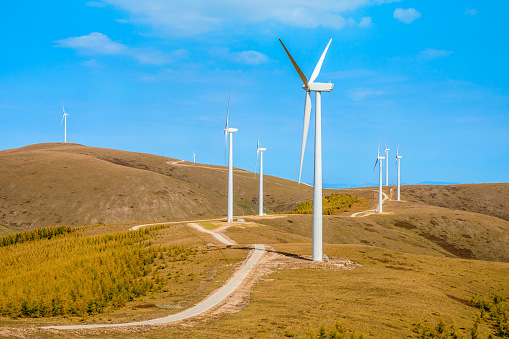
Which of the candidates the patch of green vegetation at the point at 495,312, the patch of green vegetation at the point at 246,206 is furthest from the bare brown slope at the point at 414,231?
the patch of green vegetation at the point at 246,206

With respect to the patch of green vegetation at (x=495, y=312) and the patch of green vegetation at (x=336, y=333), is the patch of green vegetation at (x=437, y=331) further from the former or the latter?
the patch of green vegetation at (x=336, y=333)

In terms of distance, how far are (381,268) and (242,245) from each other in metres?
15.7

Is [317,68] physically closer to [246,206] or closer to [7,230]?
[7,230]

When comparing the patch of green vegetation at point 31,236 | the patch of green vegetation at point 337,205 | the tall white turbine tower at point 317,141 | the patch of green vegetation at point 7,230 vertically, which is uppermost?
the tall white turbine tower at point 317,141

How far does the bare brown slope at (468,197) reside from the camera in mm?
155500

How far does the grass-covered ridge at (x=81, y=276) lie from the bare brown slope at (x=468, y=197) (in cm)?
12374

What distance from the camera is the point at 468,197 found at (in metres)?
167

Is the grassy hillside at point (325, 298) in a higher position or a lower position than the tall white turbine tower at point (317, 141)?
lower

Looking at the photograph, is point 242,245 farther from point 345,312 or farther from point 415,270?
point 345,312

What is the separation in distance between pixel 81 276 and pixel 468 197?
16345cm

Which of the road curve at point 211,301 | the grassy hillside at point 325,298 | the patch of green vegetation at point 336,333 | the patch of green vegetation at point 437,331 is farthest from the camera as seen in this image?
the patch of green vegetation at point 437,331

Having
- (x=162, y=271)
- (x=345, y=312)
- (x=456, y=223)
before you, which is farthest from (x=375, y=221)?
(x=345, y=312)

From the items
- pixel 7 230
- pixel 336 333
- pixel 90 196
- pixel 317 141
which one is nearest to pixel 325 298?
pixel 336 333

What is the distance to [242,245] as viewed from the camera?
50188 millimetres
